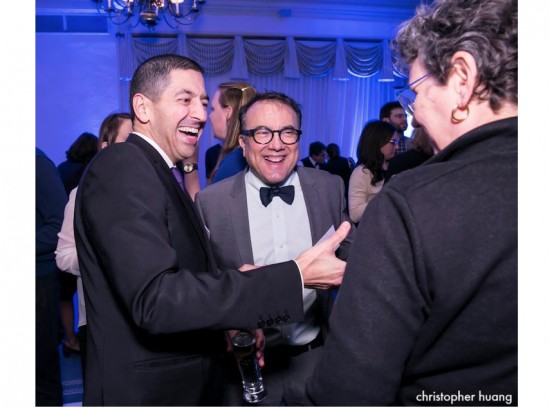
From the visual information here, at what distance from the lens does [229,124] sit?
9.23 ft

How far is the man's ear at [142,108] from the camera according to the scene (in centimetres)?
175

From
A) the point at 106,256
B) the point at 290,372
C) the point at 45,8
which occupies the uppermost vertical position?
the point at 45,8

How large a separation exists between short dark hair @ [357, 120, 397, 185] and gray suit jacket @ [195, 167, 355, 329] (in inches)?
64.5

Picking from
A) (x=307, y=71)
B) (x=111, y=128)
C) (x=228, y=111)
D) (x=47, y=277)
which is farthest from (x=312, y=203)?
(x=307, y=71)

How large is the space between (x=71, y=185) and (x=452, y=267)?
3.68 m

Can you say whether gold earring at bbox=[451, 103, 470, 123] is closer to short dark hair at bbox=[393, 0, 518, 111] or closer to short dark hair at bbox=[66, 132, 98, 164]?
short dark hair at bbox=[393, 0, 518, 111]

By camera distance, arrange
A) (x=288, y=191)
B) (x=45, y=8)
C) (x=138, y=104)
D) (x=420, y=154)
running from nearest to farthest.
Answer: (x=138, y=104)
(x=288, y=191)
(x=420, y=154)
(x=45, y=8)

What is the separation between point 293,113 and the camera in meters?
2.29

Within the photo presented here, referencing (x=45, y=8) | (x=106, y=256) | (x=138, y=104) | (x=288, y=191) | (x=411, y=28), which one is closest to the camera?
(x=411, y=28)

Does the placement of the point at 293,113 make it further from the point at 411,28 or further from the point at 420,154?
the point at 411,28

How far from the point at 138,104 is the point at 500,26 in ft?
3.88

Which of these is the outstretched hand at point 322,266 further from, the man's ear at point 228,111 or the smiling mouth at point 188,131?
the man's ear at point 228,111
